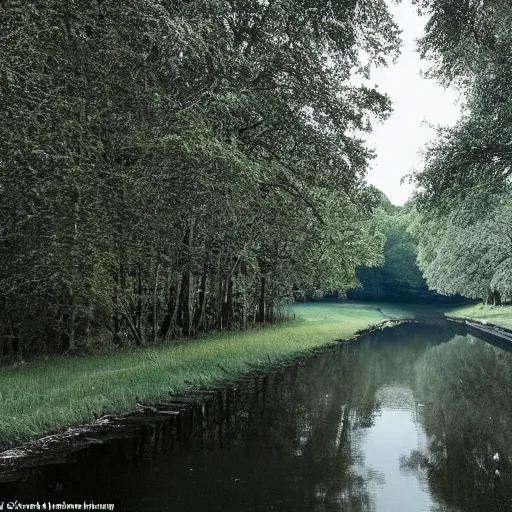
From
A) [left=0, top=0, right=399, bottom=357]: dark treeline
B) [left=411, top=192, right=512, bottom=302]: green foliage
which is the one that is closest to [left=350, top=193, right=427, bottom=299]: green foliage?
[left=411, top=192, right=512, bottom=302]: green foliage

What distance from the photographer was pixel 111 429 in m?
8.28

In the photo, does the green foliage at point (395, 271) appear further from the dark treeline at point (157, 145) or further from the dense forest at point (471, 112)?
the dark treeline at point (157, 145)

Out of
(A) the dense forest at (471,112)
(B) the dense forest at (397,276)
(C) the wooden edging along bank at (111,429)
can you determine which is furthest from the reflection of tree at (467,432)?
(B) the dense forest at (397,276)

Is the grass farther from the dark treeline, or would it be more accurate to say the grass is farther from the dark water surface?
the dark treeline

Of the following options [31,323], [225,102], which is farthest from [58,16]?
[31,323]

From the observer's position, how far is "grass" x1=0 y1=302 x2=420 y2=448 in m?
8.18

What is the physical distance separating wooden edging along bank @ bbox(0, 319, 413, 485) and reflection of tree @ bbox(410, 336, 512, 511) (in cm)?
351

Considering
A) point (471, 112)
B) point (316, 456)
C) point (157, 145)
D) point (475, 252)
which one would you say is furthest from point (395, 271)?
point (316, 456)

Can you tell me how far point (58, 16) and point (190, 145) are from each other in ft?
12.9

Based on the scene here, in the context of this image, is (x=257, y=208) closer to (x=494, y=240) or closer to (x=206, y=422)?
(x=206, y=422)

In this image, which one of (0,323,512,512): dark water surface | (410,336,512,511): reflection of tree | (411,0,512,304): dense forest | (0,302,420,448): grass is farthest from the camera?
(411,0,512,304): dense forest

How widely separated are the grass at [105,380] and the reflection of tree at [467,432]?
4597 mm

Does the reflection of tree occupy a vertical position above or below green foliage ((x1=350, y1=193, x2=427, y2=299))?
below

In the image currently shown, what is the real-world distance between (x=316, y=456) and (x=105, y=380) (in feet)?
17.4
